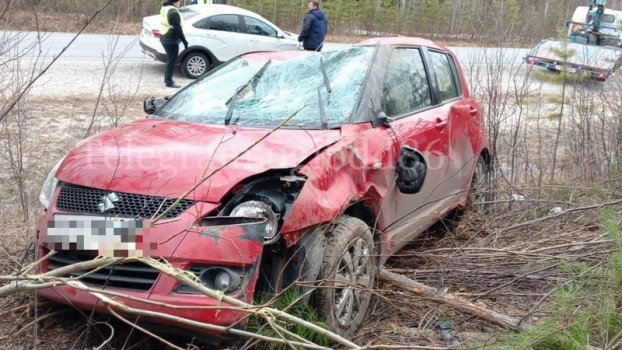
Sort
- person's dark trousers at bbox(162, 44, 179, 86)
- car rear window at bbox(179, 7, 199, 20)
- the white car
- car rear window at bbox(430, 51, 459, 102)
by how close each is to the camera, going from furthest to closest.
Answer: car rear window at bbox(179, 7, 199, 20)
the white car
person's dark trousers at bbox(162, 44, 179, 86)
car rear window at bbox(430, 51, 459, 102)

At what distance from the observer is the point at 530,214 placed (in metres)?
6.12

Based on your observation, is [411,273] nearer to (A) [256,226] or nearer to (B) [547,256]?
(B) [547,256]

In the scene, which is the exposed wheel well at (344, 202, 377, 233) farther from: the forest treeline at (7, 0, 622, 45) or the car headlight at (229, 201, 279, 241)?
the forest treeline at (7, 0, 622, 45)

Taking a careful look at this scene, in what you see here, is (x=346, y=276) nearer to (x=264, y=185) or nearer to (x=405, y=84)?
(x=264, y=185)

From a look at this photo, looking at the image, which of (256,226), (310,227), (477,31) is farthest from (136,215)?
(477,31)

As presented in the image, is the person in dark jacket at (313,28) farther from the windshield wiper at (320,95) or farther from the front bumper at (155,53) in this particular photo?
the windshield wiper at (320,95)

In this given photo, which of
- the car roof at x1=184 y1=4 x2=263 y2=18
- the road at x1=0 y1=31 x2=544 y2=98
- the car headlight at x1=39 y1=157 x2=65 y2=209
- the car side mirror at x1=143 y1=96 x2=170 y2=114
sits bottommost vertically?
the road at x1=0 y1=31 x2=544 y2=98

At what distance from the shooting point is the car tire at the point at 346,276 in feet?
11.4

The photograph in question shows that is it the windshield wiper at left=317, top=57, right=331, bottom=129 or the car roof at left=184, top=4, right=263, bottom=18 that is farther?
the car roof at left=184, top=4, right=263, bottom=18

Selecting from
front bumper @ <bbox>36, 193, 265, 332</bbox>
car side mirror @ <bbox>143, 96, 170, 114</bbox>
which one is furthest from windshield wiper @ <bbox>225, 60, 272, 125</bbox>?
front bumper @ <bbox>36, 193, 265, 332</bbox>

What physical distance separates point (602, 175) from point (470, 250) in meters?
3.59

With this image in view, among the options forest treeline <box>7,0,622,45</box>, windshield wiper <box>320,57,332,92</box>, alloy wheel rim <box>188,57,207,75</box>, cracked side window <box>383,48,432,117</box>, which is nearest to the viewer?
windshield wiper <box>320,57,332,92</box>

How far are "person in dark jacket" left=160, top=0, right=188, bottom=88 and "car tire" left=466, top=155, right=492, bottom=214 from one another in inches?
344

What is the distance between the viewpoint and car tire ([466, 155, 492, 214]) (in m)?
6.15
